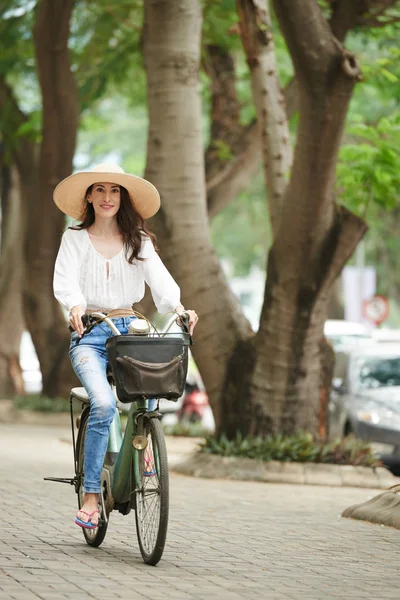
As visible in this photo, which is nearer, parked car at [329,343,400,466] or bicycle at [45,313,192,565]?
bicycle at [45,313,192,565]

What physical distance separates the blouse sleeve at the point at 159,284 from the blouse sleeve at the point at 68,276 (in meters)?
0.38

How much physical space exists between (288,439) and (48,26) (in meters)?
8.54

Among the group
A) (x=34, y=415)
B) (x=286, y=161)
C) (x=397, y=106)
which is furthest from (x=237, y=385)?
(x=34, y=415)

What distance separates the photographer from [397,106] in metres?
17.1

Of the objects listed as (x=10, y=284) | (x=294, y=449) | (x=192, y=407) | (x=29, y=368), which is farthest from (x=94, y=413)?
(x=29, y=368)

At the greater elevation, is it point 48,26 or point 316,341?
point 48,26

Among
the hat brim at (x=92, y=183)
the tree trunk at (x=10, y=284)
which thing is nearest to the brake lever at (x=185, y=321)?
the hat brim at (x=92, y=183)

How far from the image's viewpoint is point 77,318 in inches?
255

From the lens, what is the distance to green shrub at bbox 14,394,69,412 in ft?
68.0

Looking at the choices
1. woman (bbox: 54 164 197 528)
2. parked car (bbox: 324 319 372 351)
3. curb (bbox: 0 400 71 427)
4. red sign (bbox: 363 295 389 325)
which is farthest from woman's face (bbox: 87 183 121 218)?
red sign (bbox: 363 295 389 325)

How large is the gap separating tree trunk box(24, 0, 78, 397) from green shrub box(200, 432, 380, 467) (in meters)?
8.07

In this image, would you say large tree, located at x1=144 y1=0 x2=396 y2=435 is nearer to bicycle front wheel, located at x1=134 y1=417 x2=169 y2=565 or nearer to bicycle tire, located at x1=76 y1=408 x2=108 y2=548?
bicycle tire, located at x1=76 y1=408 x2=108 y2=548

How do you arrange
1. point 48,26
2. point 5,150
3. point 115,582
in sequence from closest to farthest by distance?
point 115,582
point 48,26
point 5,150

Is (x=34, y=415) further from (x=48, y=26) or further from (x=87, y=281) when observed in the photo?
(x=87, y=281)
